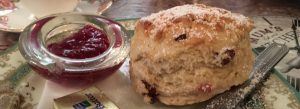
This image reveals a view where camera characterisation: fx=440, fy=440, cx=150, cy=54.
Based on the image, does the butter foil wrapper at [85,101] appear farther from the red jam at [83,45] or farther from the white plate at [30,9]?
the white plate at [30,9]

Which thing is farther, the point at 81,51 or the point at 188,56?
the point at 81,51

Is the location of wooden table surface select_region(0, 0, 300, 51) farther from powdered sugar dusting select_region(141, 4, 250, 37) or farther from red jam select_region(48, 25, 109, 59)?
powdered sugar dusting select_region(141, 4, 250, 37)

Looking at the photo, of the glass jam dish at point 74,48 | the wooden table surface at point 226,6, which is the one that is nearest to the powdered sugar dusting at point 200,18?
the glass jam dish at point 74,48

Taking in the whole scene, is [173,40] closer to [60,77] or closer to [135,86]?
[135,86]

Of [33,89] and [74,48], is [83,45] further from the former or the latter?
[33,89]

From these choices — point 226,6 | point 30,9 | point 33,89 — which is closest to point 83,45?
point 33,89

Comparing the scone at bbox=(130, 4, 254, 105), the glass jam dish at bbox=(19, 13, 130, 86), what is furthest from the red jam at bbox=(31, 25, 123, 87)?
the scone at bbox=(130, 4, 254, 105)

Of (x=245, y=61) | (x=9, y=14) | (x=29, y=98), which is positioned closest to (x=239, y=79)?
(x=245, y=61)
